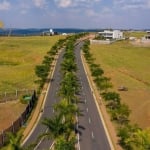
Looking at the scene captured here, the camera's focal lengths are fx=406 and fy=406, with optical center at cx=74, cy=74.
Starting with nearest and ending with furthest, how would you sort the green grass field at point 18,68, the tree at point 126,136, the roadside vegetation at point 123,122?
the roadside vegetation at point 123,122 < the tree at point 126,136 < the green grass field at point 18,68

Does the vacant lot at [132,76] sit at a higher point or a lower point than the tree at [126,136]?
lower

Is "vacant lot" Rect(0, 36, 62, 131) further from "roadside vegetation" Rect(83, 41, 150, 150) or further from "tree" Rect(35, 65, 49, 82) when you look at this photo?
"roadside vegetation" Rect(83, 41, 150, 150)

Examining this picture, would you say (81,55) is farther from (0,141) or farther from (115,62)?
(0,141)

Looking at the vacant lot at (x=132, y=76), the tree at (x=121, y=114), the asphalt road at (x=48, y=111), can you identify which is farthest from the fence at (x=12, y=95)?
the tree at (x=121, y=114)

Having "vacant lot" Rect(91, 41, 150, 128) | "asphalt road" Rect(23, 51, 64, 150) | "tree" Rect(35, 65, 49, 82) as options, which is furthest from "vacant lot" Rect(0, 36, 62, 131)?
"vacant lot" Rect(91, 41, 150, 128)

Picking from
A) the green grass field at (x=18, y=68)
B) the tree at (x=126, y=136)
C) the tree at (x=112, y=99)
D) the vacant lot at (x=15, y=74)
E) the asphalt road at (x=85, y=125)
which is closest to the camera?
the tree at (x=126, y=136)

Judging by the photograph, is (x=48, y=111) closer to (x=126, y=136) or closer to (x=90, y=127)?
(x=90, y=127)

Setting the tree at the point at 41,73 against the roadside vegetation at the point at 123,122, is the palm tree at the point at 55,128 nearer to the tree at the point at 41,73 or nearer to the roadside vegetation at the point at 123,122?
the roadside vegetation at the point at 123,122
